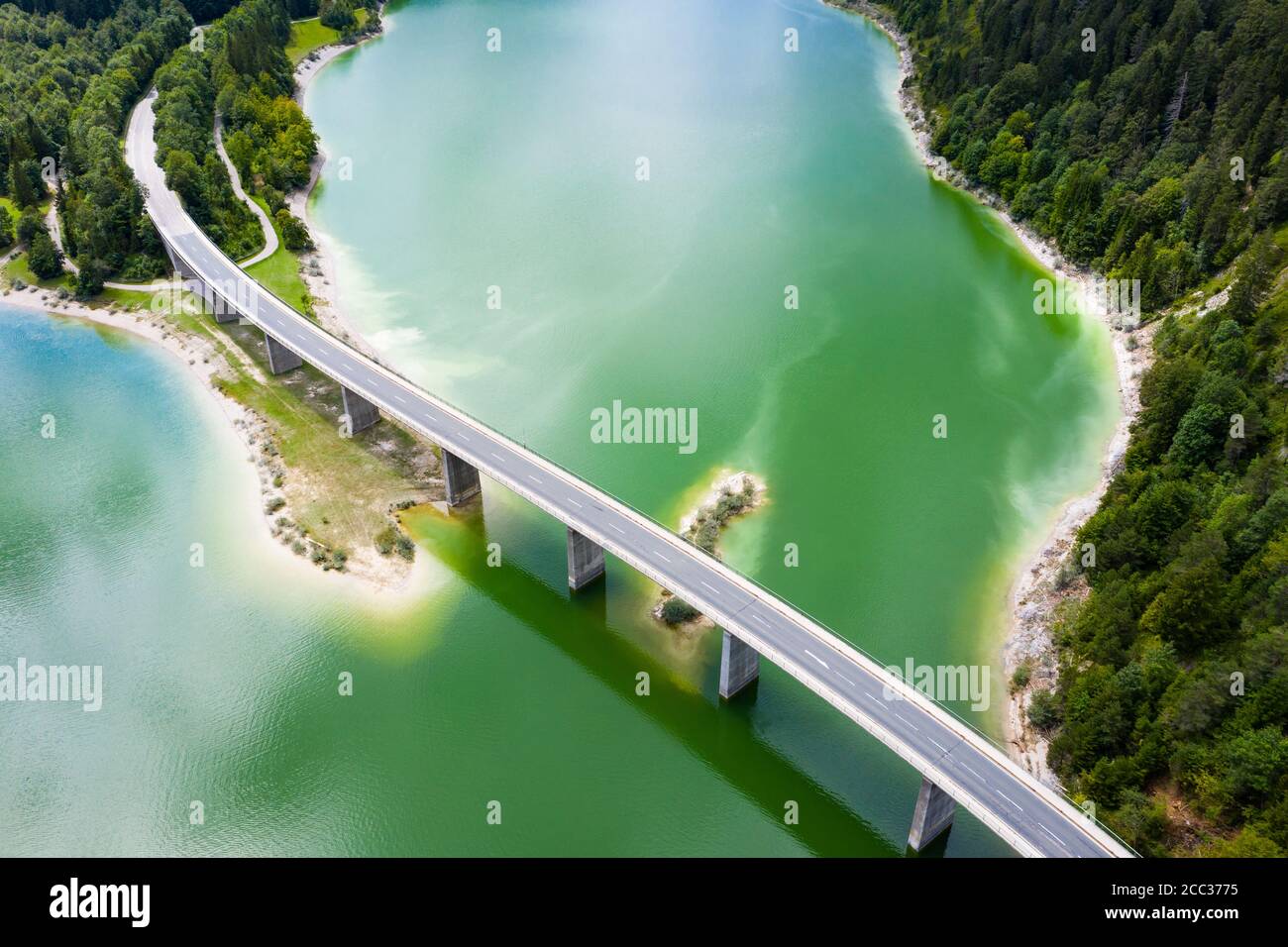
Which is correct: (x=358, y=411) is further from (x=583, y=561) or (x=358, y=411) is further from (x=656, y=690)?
(x=656, y=690)

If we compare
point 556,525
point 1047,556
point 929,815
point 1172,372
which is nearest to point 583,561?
point 556,525

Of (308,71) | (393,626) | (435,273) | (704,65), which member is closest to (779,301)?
(435,273)

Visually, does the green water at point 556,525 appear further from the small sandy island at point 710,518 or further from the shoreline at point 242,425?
the small sandy island at point 710,518

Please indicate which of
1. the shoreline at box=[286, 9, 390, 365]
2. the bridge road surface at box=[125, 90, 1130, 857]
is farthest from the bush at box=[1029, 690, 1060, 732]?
the shoreline at box=[286, 9, 390, 365]

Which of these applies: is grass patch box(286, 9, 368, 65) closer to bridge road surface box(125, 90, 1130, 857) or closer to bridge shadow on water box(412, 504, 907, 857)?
bridge road surface box(125, 90, 1130, 857)

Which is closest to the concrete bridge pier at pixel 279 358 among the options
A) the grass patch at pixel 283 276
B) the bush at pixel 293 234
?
the grass patch at pixel 283 276

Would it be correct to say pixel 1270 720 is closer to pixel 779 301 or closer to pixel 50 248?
pixel 779 301
